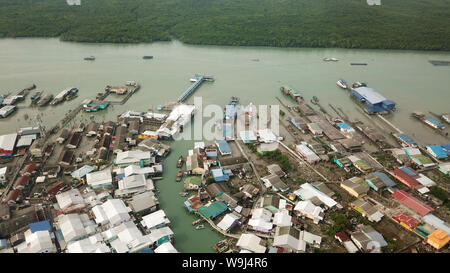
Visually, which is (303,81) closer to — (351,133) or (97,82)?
(351,133)

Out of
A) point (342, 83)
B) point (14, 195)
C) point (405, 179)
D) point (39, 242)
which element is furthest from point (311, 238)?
point (342, 83)

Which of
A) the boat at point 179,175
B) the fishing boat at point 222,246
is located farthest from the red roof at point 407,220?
the boat at point 179,175

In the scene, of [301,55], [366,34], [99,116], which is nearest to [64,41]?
[99,116]

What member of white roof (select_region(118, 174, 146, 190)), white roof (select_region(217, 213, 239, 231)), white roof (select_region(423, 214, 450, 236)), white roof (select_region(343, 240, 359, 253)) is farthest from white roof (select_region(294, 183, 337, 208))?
white roof (select_region(118, 174, 146, 190))

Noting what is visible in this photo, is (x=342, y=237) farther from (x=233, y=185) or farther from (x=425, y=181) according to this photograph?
(x=425, y=181)

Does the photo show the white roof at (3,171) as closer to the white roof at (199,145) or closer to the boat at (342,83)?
the white roof at (199,145)

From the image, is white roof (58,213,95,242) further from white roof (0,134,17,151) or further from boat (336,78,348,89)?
boat (336,78,348,89)
